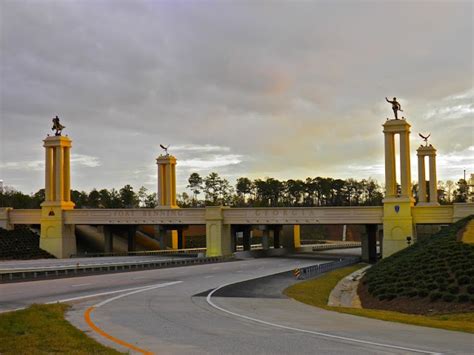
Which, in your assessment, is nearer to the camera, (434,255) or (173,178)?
(434,255)

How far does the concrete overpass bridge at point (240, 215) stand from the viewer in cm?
5875

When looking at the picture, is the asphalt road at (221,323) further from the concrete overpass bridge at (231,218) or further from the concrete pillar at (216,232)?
the concrete pillar at (216,232)

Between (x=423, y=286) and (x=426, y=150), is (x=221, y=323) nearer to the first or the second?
(x=423, y=286)

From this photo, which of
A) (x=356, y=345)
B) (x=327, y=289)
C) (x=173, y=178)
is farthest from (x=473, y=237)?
(x=173, y=178)

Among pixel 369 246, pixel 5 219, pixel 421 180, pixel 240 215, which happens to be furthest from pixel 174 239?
pixel 421 180

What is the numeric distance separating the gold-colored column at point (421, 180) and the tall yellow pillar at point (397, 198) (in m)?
19.6

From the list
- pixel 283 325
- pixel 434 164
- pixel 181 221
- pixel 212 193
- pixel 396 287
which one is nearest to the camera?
pixel 283 325

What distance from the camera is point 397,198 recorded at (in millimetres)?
59000

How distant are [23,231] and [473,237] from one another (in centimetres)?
5590

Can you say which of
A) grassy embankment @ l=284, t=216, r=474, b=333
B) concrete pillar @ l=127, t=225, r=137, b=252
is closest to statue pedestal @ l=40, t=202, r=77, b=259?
concrete pillar @ l=127, t=225, r=137, b=252

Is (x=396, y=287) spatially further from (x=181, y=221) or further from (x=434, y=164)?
(x=434, y=164)

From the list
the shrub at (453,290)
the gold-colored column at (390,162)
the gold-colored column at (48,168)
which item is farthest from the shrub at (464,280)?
the gold-colored column at (48,168)

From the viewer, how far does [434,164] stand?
82.6 metres

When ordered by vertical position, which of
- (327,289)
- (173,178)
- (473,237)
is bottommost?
(327,289)
